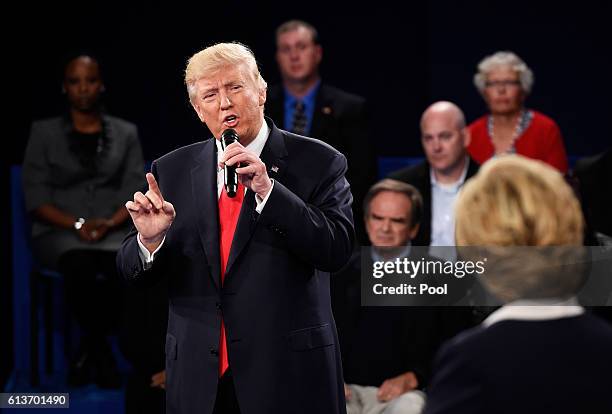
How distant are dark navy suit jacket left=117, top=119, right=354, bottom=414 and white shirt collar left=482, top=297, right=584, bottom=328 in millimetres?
687

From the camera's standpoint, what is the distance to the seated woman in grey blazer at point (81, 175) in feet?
14.5

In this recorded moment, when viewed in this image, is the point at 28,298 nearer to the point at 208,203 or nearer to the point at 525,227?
the point at 208,203

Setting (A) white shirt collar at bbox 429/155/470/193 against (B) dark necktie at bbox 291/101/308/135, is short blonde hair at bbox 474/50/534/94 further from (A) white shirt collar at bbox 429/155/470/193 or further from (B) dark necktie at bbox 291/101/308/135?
(B) dark necktie at bbox 291/101/308/135

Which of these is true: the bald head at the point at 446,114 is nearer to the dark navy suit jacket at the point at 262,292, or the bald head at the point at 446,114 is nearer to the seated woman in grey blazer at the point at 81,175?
the seated woman in grey blazer at the point at 81,175

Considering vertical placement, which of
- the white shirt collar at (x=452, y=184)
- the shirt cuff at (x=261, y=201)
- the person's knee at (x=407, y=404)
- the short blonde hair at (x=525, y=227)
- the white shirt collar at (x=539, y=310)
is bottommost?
the person's knee at (x=407, y=404)

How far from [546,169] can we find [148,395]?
268cm

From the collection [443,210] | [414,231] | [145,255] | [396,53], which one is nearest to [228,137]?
[145,255]

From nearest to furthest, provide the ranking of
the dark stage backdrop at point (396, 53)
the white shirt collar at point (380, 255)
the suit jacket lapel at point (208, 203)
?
the suit jacket lapel at point (208, 203), the white shirt collar at point (380, 255), the dark stage backdrop at point (396, 53)

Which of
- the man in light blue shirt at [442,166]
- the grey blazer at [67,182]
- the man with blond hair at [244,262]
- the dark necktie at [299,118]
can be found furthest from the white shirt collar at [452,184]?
the man with blond hair at [244,262]

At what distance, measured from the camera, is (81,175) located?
4.49 metres

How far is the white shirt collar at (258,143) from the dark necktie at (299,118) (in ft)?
7.35

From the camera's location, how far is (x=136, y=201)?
7.04 feet

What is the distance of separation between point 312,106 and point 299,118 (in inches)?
3.3

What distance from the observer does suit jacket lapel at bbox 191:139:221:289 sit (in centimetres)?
223
